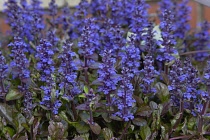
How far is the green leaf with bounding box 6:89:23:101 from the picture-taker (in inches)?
63.2

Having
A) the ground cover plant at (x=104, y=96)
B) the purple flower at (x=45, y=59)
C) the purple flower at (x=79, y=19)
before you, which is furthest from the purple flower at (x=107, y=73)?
the purple flower at (x=79, y=19)

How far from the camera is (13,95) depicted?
161cm

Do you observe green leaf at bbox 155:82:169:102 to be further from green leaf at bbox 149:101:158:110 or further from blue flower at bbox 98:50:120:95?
blue flower at bbox 98:50:120:95

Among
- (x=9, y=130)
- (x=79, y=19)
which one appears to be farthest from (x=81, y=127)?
(x=79, y=19)

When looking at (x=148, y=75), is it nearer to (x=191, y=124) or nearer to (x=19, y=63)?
(x=191, y=124)

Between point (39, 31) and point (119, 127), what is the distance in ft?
2.40

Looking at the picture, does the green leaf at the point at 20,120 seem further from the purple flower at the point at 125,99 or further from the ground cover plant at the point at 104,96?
the purple flower at the point at 125,99

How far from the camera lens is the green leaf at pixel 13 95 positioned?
1.60 metres

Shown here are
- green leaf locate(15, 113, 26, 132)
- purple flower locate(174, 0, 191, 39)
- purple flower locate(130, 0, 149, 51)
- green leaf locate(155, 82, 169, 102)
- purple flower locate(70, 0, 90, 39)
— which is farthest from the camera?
purple flower locate(174, 0, 191, 39)

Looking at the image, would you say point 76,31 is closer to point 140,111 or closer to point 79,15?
point 79,15

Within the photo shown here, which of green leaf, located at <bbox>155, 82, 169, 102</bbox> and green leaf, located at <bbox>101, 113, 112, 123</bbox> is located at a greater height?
green leaf, located at <bbox>155, 82, 169, 102</bbox>

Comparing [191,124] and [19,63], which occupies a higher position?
[19,63]

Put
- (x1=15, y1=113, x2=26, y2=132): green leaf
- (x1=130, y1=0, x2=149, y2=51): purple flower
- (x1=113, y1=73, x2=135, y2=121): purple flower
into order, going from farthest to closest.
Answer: (x1=130, y1=0, x2=149, y2=51): purple flower, (x1=15, y1=113, x2=26, y2=132): green leaf, (x1=113, y1=73, x2=135, y2=121): purple flower

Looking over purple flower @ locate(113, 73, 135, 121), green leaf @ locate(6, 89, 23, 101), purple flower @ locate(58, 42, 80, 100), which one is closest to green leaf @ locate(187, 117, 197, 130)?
purple flower @ locate(113, 73, 135, 121)
